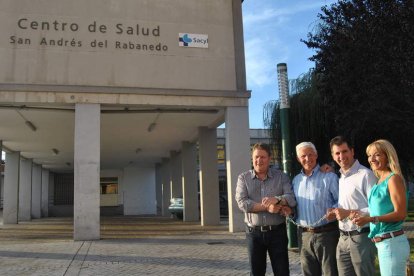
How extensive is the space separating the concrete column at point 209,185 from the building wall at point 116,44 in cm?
413

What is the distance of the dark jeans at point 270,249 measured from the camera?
450 centimetres

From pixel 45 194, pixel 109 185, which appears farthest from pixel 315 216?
pixel 45 194

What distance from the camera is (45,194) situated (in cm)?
3288

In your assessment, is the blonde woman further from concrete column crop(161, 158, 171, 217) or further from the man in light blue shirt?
concrete column crop(161, 158, 171, 217)

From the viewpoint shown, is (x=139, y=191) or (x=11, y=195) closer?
(x=11, y=195)

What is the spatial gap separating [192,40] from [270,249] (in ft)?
31.1

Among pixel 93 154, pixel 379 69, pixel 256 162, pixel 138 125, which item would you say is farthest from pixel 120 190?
pixel 256 162

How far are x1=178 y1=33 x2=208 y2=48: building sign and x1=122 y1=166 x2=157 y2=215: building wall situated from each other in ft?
63.0

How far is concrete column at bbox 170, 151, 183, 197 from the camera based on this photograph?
23125 mm

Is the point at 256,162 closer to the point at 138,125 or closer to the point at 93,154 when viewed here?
the point at 93,154

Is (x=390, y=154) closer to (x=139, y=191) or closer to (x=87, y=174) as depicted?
(x=87, y=174)

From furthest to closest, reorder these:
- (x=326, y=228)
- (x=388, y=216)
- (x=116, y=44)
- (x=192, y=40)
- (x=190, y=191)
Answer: (x=190, y=191) < (x=192, y=40) < (x=116, y=44) < (x=326, y=228) < (x=388, y=216)

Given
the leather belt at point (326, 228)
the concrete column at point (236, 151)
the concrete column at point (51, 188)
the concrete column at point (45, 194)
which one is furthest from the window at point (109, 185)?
the leather belt at point (326, 228)

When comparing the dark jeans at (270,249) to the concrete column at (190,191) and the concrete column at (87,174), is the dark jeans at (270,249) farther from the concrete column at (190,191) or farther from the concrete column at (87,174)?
the concrete column at (190,191)
